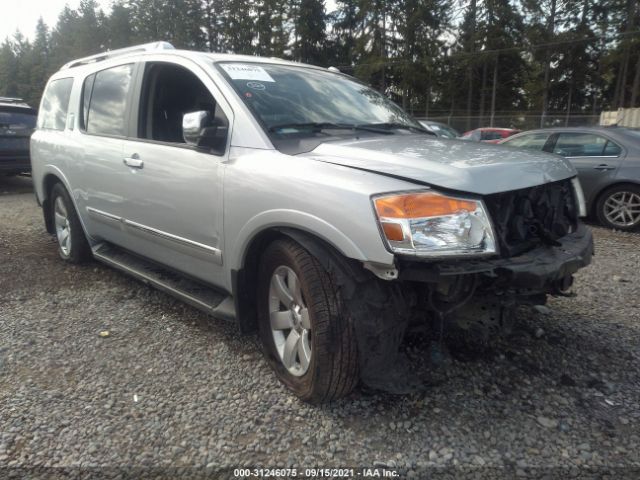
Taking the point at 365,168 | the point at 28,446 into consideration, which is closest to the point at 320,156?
the point at 365,168

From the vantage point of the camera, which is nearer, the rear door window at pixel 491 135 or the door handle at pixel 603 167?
the door handle at pixel 603 167

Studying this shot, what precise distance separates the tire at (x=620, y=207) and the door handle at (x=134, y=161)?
6.38m

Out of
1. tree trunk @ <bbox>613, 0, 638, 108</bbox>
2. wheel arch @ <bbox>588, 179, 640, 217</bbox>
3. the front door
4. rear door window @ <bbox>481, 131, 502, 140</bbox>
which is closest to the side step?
the front door

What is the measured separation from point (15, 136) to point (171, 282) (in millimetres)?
8180

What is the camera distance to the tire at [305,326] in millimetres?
2285

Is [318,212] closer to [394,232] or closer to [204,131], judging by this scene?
[394,232]

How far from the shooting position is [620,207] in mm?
6848

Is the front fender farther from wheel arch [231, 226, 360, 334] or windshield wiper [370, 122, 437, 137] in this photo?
windshield wiper [370, 122, 437, 137]

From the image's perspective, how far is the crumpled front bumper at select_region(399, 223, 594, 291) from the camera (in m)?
2.08

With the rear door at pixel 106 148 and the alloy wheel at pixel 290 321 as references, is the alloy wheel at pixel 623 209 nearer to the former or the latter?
the alloy wheel at pixel 290 321

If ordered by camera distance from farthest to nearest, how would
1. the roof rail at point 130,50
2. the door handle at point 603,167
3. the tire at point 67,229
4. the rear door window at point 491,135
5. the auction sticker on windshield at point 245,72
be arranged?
the rear door window at point 491,135
the door handle at point 603,167
the tire at point 67,229
the roof rail at point 130,50
the auction sticker on windshield at point 245,72

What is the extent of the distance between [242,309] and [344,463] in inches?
41.8

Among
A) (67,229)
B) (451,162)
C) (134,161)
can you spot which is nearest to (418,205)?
(451,162)

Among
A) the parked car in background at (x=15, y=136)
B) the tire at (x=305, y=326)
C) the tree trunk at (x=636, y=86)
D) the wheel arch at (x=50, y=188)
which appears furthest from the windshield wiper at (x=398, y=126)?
the tree trunk at (x=636, y=86)
